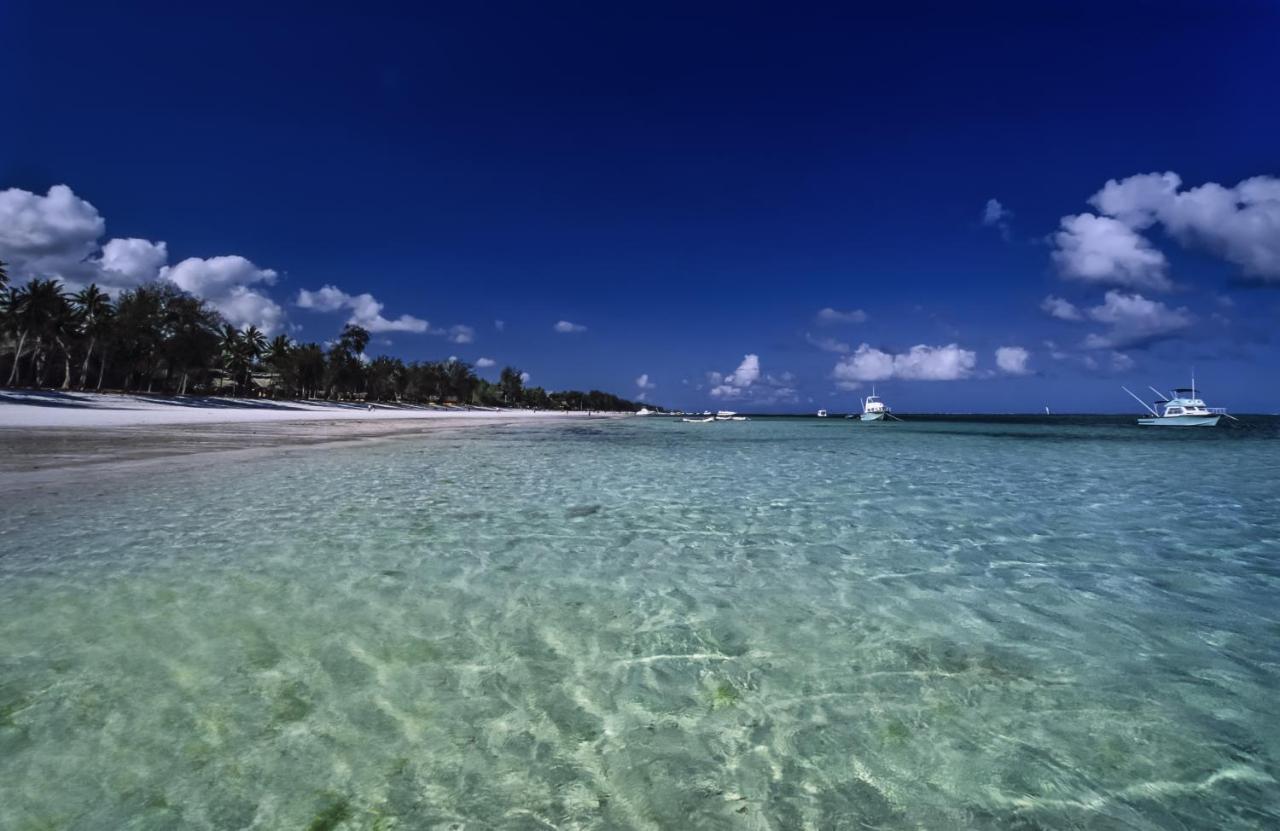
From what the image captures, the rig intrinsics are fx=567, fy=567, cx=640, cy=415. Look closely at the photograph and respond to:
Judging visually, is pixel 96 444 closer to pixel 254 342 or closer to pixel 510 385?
pixel 254 342

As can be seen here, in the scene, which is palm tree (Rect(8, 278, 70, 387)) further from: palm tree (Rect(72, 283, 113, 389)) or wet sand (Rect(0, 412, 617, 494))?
wet sand (Rect(0, 412, 617, 494))

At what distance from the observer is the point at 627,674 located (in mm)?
4262

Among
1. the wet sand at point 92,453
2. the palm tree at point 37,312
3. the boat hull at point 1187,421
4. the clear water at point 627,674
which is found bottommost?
the wet sand at point 92,453

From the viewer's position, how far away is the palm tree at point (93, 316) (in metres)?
64.2

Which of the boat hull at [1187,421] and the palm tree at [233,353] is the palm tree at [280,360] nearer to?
Answer: the palm tree at [233,353]

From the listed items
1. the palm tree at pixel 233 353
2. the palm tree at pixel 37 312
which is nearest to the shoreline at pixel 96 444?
the palm tree at pixel 37 312

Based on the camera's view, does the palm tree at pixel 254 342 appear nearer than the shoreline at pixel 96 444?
No

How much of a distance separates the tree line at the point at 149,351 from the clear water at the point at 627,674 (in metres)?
75.5

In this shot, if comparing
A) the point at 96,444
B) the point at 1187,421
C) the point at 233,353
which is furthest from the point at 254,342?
the point at 1187,421

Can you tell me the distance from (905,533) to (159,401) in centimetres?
7294

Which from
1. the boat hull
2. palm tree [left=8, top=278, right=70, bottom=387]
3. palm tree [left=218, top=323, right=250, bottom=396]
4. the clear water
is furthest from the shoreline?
the boat hull

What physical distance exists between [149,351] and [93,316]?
6227 mm

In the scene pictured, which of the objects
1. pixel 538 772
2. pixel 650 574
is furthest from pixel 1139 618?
pixel 538 772

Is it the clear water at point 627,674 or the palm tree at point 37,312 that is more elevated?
the palm tree at point 37,312
